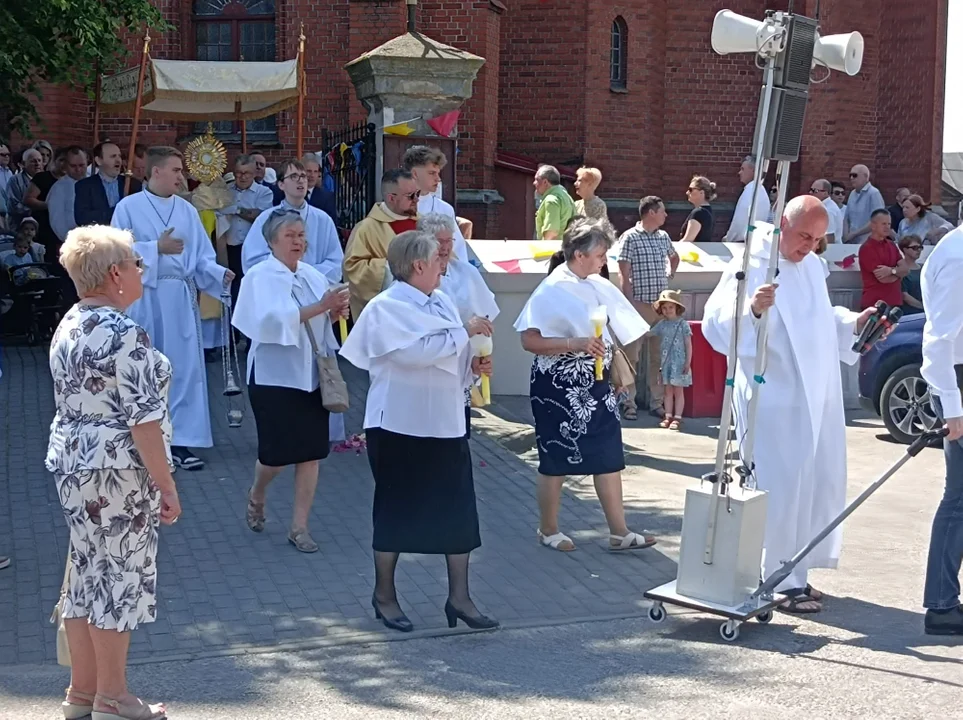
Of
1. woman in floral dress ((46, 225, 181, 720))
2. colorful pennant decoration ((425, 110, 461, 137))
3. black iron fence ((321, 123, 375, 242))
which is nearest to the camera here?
woman in floral dress ((46, 225, 181, 720))

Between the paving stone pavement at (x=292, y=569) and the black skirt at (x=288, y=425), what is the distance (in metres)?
0.55

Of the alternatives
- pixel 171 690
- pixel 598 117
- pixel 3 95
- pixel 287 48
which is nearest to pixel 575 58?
pixel 598 117

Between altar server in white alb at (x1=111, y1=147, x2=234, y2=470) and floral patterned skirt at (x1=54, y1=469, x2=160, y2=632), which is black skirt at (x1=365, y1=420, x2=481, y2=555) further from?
altar server in white alb at (x1=111, y1=147, x2=234, y2=470)

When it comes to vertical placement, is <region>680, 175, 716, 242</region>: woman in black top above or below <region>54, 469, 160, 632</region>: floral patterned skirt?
above

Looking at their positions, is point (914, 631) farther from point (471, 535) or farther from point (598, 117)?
point (598, 117)

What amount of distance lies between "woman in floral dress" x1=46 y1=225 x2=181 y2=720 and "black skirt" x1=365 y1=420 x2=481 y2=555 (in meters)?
1.49

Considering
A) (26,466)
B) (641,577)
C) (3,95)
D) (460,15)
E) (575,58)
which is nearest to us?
(641,577)

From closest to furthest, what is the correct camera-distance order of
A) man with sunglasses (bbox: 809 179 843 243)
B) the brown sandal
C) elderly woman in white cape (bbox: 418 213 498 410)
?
the brown sandal → elderly woman in white cape (bbox: 418 213 498 410) → man with sunglasses (bbox: 809 179 843 243)

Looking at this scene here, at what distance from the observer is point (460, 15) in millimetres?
19000

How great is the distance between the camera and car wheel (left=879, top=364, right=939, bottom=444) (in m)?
11.7

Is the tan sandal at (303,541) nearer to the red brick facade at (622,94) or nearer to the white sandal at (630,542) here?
the white sandal at (630,542)

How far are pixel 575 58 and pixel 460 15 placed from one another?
2.45 meters

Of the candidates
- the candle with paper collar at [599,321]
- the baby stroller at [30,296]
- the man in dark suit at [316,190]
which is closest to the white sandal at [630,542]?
the candle with paper collar at [599,321]

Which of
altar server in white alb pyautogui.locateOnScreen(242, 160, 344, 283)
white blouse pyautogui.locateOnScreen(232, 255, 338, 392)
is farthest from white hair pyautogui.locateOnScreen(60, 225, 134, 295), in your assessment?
altar server in white alb pyautogui.locateOnScreen(242, 160, 344, 283)
